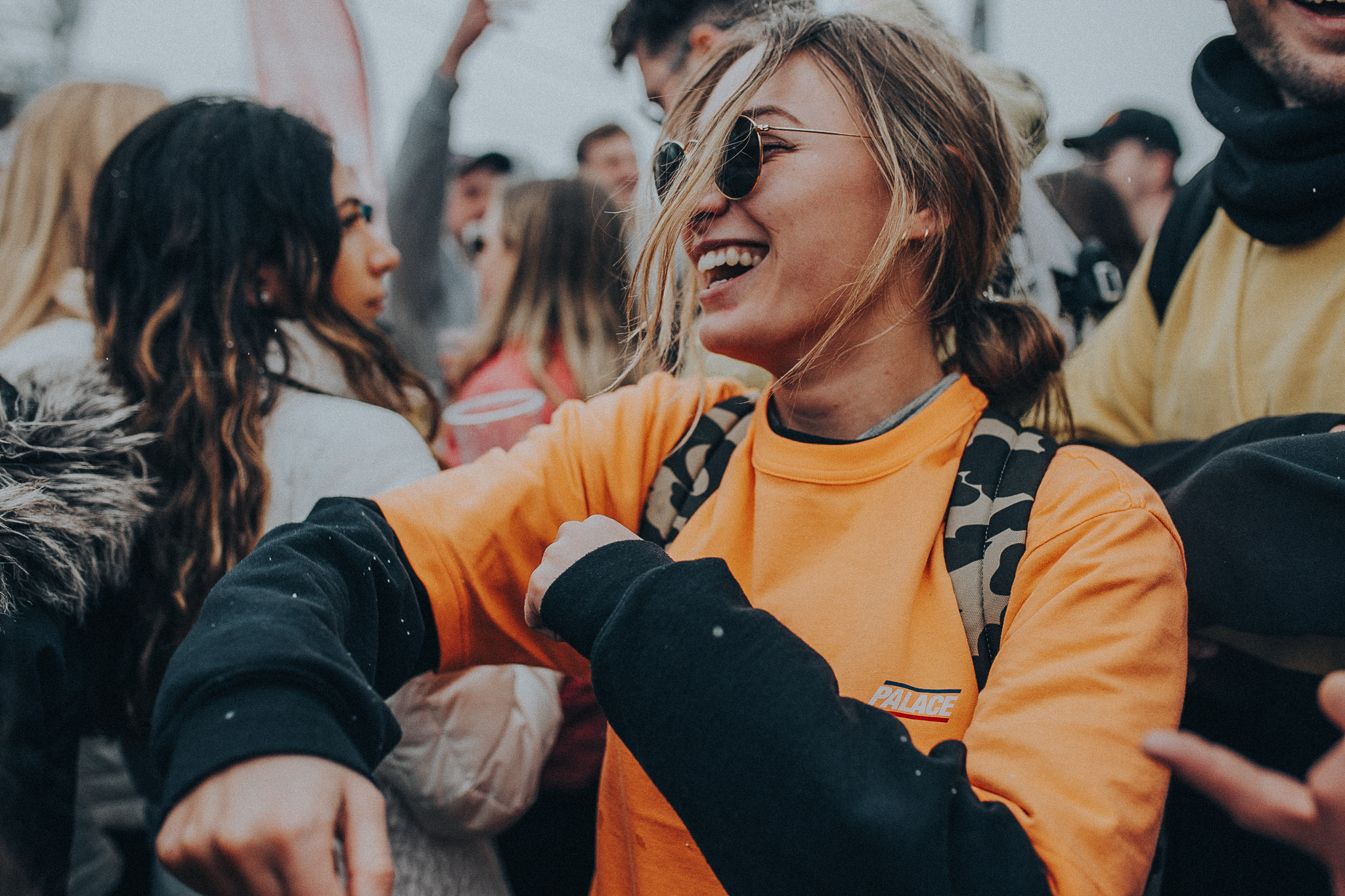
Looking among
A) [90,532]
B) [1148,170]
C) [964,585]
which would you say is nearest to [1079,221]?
[1148,170]

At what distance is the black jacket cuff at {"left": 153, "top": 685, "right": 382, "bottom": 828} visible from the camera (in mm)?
833

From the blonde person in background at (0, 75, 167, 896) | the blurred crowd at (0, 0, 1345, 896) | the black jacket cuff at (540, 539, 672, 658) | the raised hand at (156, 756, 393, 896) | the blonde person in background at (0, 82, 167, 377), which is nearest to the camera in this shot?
the raised hand at (156, 756, 393, 896)

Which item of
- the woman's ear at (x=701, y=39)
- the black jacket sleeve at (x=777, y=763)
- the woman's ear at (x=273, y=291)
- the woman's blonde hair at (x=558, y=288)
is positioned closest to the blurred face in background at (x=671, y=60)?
the woman's ear at (x=701, y=39)

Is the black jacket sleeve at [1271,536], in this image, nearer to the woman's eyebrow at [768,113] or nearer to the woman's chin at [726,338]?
the woman's chin at [726,338]

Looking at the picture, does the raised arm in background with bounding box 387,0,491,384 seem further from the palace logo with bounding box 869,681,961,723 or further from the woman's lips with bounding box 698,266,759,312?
the palace logo with bounding box 869,681,961,723

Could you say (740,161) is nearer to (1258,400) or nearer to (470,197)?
(1258,400)

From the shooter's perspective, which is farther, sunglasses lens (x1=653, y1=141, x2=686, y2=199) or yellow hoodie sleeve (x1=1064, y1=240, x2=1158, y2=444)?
yellow hoodie sleeve (x1=1064, y1=240, x2=1158, y2=444)

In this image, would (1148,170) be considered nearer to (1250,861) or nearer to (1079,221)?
(1079,221)

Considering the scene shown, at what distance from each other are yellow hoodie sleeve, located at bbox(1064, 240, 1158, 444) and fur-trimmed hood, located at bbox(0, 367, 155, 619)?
214 centimetres

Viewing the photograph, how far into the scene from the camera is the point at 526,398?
2.30 m

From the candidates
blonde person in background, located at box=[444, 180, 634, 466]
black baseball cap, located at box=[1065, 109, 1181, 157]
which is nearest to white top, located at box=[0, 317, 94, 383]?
blonde person in background, located at box=[444, 180, 634, 466]

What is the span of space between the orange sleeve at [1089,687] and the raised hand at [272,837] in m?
0.70

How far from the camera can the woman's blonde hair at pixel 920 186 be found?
1434mm

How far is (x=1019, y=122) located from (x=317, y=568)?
83.4 inches
